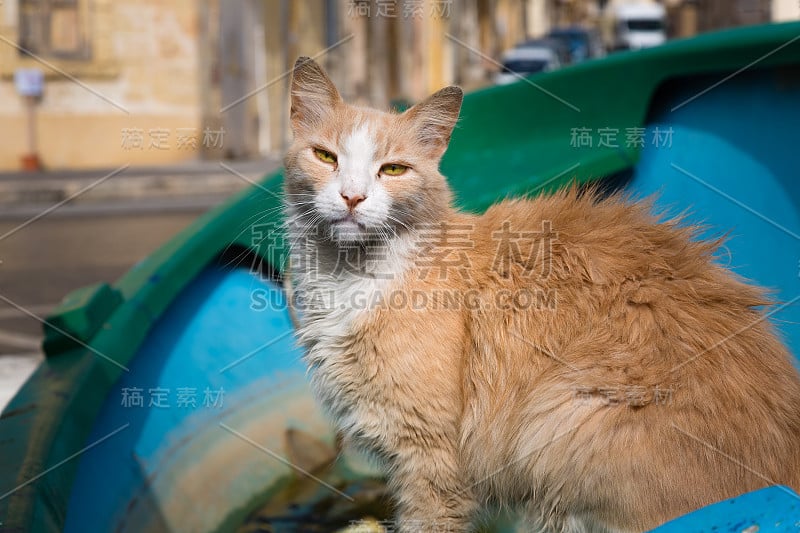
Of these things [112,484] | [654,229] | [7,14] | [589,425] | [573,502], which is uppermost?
[7,14]

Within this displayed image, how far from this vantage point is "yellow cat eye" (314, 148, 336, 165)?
7.94 ft

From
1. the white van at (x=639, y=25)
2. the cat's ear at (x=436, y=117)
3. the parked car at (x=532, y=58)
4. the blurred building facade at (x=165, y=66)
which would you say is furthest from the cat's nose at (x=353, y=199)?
the white van at (x=639, y=25)

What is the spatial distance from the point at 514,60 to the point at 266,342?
19.6 metres

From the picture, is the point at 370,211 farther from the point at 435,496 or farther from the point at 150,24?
the point at 150,24

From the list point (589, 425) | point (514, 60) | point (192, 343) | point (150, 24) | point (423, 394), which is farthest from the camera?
point (514, 60)

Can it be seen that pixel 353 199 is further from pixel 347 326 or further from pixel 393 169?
pixel 347 326

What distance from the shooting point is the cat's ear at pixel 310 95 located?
2.51m

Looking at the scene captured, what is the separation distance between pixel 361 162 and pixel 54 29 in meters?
13.5

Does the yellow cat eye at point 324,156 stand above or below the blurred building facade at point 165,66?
below

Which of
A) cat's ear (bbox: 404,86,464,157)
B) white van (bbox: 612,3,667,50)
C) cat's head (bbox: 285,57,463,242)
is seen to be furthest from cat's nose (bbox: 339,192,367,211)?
white van (bbox: 612,3,667,50)

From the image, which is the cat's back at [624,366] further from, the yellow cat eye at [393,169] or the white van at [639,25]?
the white van at [639,25]

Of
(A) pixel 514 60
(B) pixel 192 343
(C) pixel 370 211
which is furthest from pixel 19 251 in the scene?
(A) pixel 514 60

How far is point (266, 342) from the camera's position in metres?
3.34

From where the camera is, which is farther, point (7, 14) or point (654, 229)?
point (7, 14)
